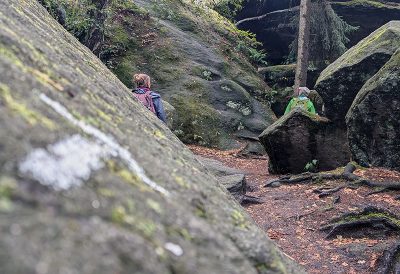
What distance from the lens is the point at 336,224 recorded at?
295 inches

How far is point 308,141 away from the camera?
12312mm

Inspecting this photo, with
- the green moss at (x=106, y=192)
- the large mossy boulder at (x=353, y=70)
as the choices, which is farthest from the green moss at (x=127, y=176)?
the large mossy boulder at (x=353, y=70)

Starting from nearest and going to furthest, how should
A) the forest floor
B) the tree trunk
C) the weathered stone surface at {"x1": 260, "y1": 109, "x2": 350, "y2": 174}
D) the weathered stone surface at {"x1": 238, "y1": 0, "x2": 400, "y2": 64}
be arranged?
the forest floor, the weathered stone surface at {"x1": 260, "y1": 109, "x2": 350, "y2": 174}, the tree trunk, the weathered stone surface at {"x1": 238, "y1": 0, "x2": 400, "y2": 64}

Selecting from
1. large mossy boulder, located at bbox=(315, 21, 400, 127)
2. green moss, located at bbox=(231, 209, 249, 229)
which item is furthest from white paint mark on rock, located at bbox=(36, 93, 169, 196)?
large mossy boulder, located at bbox=(315, 21, 400, 127)

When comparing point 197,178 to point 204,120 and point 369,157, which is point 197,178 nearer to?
point 369,157

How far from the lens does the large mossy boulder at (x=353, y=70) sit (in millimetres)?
11305

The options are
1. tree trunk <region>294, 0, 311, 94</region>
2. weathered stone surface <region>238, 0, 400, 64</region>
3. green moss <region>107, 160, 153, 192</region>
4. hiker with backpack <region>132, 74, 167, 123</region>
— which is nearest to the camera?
green moss <region>107, 160, 153, 192</region>

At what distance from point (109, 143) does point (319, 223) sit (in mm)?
7101

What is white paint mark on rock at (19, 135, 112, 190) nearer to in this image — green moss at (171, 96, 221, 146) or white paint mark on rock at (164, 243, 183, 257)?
white paint mark on rock at (164, 243, 183, 257)

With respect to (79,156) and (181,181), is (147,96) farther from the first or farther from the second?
(79,156)

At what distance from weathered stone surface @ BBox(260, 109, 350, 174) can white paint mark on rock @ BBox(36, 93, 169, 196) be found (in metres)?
11.1

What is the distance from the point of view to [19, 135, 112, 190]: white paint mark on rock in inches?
47.8

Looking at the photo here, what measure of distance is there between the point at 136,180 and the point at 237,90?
58.3 ft

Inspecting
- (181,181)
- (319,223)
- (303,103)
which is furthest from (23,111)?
(303,103)
